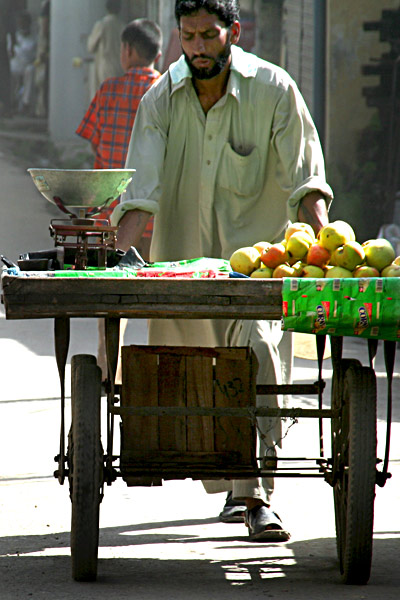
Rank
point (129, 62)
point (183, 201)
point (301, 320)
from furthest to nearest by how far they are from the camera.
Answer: point (129, 62) < point (183, 201) < point (301, 320)

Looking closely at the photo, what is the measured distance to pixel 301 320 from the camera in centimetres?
346

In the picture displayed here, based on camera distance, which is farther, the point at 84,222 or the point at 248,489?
the point at 248,489

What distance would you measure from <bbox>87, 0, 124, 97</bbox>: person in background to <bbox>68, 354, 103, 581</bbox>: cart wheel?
870 cm

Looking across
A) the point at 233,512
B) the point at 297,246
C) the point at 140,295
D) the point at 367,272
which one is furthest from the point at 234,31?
the point at 233,512

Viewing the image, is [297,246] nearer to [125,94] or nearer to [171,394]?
[171,394]

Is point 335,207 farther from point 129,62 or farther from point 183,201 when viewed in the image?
point 183,201

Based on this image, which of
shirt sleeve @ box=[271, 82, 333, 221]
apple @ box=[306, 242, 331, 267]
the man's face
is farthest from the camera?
shirt sleeve @ box=[271, 82, 333, 221]

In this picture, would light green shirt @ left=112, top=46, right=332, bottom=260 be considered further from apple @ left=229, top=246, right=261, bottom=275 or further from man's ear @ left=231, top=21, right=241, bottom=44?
apple @ left=229, top=246, right=261, bottom=275

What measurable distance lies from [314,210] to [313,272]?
0.92 metres

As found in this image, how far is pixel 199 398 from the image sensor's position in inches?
161

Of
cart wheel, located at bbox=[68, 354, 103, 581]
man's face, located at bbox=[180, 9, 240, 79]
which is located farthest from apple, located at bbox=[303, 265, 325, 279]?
man's face, located at bbox=[180, 9, 240, 79]

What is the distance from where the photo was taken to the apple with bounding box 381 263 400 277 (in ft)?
11.6

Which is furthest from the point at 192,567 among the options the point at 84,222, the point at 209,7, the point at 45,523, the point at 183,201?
the point at 209,7

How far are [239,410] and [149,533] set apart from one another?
89 cm
